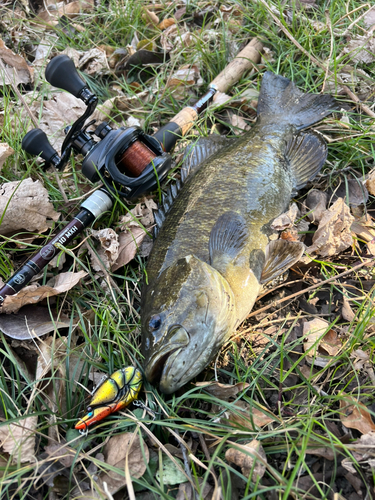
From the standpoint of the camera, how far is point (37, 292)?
2609 mm

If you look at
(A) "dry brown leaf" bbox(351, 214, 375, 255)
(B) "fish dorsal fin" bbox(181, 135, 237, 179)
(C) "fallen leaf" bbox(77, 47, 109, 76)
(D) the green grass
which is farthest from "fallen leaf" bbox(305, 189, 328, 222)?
(C) "fallen leaf" bbox(77, 47, 109, 76)

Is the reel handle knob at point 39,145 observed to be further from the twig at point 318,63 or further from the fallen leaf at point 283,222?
the twig at point 318,63

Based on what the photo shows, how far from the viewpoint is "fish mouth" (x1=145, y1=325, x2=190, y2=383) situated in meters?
2.18

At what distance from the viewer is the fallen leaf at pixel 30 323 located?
2525mm

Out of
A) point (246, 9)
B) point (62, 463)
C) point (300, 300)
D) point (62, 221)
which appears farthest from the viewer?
point (246, 9)

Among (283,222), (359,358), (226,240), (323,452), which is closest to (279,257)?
(283,222)

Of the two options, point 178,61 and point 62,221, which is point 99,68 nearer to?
point 178,61

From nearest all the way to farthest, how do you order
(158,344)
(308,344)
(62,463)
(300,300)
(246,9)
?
(62,463), (158,344), (308,344), (300,300), (246,9)

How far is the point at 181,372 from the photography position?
2172 millimetres

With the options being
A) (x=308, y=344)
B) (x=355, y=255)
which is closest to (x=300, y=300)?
(x=308, y=344)

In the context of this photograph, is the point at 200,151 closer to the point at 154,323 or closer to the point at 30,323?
the point at 154,323

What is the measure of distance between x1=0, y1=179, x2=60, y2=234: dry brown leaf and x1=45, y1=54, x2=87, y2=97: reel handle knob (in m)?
0.76

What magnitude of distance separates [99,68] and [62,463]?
389 centimetres

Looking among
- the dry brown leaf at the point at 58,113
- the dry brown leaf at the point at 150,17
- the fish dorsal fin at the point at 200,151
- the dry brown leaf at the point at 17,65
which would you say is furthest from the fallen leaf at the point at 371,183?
the dry brown leaf at the point at 17,65
